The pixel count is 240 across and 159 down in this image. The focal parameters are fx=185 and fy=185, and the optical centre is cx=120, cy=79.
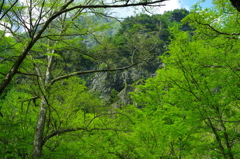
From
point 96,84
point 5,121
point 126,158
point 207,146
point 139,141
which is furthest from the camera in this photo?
point 96,84

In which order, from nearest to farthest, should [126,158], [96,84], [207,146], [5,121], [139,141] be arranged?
[5,121] → [207,146] → [139,141] → [126,158] → [96,84]

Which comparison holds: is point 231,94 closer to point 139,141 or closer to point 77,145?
point 139,141

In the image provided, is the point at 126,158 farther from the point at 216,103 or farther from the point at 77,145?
the point at 216,103

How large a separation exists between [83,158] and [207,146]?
14.3 feet

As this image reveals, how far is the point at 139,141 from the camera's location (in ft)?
23.0

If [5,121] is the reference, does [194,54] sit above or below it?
above

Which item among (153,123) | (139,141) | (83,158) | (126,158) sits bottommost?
(126,158)

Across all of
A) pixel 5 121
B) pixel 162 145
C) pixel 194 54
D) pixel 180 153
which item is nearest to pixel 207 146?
pixel 180 153

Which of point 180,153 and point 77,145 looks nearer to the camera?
point 180,153

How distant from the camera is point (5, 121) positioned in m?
5.81

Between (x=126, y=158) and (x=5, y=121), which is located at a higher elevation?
(x=5, y=121)

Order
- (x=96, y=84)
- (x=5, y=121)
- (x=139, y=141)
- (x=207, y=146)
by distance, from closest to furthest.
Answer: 1. (x=5, y=121)
2. (x=207, y=146)
3. (x=139, y=141)
4. (x=96, y=84)

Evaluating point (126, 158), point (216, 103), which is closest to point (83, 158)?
point (126, 158)

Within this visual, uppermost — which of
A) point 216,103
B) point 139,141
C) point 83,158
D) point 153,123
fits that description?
point 216,103
